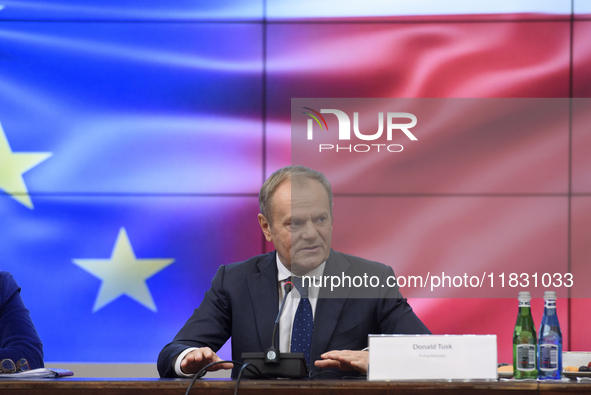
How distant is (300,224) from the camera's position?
189cm

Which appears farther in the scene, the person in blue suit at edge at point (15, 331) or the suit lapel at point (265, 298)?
the person in blue suit at edge at point (15, 331)

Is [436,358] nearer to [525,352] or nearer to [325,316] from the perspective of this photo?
[525,352]

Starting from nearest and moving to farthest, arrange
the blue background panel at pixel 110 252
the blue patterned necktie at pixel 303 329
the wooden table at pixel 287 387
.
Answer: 1. the wooden table at pixel 287 387
2. the blue patterned necktie at pixel 303 329
3. the blue background panel at pixel 110 252

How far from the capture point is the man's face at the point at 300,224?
189 centimetres

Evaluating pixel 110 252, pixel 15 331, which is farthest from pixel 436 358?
pixel 110 252

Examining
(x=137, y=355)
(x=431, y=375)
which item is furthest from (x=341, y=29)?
(x=431, y=375)

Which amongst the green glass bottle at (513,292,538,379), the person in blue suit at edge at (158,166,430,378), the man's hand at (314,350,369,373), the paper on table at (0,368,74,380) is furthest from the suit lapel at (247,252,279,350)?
the green glass bottle at (513,292,538,379)

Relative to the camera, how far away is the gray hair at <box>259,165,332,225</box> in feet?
6.41

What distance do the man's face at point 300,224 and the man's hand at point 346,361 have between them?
571mm

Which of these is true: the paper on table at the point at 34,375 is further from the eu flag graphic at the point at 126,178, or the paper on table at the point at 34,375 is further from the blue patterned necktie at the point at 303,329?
the eu flag graphic at the point at 126,178

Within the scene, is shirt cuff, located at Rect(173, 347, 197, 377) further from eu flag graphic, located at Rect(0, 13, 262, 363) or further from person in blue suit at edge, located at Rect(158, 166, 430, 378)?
eu flag graphic, located at Rect(0, 13, 262, 363)

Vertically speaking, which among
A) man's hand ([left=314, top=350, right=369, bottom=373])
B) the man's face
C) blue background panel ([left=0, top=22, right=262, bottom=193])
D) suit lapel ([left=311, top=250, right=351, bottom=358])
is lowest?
man's hand ([left=314, top=350, right=369, bottom=373])

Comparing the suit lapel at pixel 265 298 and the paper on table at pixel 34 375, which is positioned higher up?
the suit lapel at pixel 265 298

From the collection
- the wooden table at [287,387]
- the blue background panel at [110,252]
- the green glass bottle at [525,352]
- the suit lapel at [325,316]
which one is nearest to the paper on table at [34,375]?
the wooden table at [287,387]
